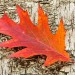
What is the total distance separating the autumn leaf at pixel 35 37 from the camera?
1343 mm

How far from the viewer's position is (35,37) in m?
1.36

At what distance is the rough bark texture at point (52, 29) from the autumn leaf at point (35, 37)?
6cm

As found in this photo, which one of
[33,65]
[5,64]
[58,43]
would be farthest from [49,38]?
[5,64]

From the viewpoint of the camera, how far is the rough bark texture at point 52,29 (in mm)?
1405

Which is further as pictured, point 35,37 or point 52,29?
point 52,29

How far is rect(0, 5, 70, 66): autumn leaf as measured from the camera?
4.41 feet

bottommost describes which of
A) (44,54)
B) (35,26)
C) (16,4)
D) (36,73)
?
(36,73)

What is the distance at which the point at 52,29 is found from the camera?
147cm

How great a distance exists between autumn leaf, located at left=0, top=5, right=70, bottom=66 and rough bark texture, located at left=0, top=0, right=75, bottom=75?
0.19ft

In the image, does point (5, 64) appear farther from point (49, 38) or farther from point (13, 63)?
point (49, 38)

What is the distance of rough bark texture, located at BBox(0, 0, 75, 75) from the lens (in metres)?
1.41

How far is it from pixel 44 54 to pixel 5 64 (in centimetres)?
24

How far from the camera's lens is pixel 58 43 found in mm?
1349

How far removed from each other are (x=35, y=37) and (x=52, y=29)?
15 centimetres
